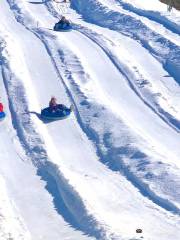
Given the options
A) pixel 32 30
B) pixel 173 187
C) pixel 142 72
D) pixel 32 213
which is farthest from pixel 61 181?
pixel 32 30

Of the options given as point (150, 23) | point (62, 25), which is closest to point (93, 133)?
point (62, 25)

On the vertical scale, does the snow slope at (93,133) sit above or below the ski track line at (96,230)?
below

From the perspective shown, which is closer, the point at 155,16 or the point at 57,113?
the point at 57,113

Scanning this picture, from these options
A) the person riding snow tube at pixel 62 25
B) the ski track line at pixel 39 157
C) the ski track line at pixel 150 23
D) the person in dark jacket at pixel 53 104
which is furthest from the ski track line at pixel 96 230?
the person riding snow tube at pixel 62 25

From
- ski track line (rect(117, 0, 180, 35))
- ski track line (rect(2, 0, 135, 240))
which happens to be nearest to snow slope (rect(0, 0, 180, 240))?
ski track line (rect(2, 0, 135, 240))

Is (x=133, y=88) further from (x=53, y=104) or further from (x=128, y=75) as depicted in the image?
(x=53, y=104)

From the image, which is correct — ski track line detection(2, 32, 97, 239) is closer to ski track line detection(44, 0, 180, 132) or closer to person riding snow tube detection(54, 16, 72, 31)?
ski track line detection(44, 0, 180, 132)

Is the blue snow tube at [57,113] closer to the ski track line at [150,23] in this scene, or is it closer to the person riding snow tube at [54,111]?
the person riding snow tube at [54,111]
